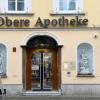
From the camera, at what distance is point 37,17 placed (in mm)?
37469

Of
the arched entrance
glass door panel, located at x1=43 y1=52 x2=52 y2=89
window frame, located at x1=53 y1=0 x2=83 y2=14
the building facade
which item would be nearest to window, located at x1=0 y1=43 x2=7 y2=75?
the building facade

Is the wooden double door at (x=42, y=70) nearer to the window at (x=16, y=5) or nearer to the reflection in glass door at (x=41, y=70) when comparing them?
the reflection in glass door at (x=41, y=70)

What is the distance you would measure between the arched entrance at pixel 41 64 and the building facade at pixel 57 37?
1.29 feet

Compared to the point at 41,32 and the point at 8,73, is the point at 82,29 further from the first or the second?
the point at 8,73

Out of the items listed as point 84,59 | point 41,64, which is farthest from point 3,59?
point 84,59

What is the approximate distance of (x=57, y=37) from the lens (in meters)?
37.6

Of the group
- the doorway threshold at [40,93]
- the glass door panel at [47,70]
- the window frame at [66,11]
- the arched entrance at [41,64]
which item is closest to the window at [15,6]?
the window frame at [66,11]

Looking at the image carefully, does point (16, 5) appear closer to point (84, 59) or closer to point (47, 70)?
point (47, 70)

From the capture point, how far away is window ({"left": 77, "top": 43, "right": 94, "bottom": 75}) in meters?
37.8

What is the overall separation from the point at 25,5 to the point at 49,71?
12.8 ft

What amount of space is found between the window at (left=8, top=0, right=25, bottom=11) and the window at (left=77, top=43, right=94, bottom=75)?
3.86 metres

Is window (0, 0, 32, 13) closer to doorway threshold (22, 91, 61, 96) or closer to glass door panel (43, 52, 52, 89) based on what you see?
glass door panel (43, 52, 52, 89)

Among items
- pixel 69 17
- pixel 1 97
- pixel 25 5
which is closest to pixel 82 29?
pixel 69 17

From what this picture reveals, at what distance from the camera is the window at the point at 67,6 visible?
37.7 metres
